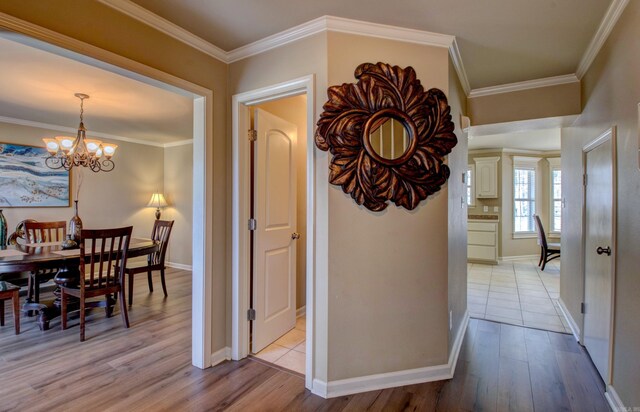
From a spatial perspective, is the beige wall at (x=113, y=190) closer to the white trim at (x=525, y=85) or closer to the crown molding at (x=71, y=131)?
the crown molding at (x=71, y=131)

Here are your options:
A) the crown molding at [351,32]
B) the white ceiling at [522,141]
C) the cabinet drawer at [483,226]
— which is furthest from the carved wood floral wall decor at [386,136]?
the cabinet drawer at [483,226]

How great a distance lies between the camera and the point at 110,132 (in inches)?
194

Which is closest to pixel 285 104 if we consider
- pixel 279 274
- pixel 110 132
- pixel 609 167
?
pixel 279 274

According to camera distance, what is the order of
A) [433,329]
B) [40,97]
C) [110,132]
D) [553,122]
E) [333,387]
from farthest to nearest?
1. [110,132]
2. [40,97]
3. [553,122]
4. [433,329]
5. [333,387]

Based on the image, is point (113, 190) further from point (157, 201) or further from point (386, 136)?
point (386, 136)

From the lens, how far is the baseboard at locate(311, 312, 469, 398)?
1.97m

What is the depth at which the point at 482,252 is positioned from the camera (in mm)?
6391

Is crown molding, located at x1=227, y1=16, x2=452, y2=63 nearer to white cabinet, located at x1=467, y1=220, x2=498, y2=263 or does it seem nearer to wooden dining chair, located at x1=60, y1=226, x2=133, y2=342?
wooden dining chair, located at x1=60, y1=226, x2=133, y2=342

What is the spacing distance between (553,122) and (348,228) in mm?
2587

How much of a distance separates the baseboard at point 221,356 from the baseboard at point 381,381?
0.80 m

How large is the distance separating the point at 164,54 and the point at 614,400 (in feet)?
11.8

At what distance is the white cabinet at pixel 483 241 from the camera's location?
6312 mm

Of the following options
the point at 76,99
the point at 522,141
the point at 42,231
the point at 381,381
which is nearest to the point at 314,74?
the point at 381,381

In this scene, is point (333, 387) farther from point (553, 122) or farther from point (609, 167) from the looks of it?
point (553, 122)
